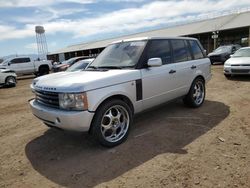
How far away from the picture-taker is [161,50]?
18.6ft

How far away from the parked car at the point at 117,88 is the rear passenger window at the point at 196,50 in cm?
26

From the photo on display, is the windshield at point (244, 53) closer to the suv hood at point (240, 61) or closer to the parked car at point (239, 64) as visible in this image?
the parked car at point (239, 64)

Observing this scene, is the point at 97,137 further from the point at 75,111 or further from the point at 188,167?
the point at 188,167

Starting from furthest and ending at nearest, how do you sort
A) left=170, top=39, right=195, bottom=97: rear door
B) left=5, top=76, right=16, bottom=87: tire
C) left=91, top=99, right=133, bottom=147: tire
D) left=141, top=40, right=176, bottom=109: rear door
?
left=5, top=76, right=16, bottom=87: tire, left=170, top=39, right=195, bottom=97: rear door, left=141, top=40, right=176, bottom=109: rear door, left=91, top=99, right=133, bottom=147: tire

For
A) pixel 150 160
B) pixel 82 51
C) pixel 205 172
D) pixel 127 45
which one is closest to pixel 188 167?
pixel 205 172

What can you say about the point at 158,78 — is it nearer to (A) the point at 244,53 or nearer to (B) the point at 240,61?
(B) the point at 240,61

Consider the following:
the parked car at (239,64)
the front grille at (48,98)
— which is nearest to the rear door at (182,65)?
the front grille at (48,98)

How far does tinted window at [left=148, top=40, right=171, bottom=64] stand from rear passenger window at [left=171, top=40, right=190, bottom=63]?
233 millimetres

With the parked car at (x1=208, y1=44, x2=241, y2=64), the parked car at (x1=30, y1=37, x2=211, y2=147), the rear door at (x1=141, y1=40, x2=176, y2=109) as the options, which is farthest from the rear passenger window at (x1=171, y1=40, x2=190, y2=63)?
the parked car at (x1=208, y1=44, x2=241, y2=64)

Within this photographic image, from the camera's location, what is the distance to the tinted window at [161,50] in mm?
5367

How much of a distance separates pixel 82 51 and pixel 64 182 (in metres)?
54.1

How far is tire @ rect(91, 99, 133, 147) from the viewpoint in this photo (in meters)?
4.31

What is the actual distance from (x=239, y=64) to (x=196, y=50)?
573 centimetres

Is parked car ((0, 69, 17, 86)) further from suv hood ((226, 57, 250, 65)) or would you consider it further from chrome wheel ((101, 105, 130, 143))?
chrome wheel ((101, 105, 130, 143))
